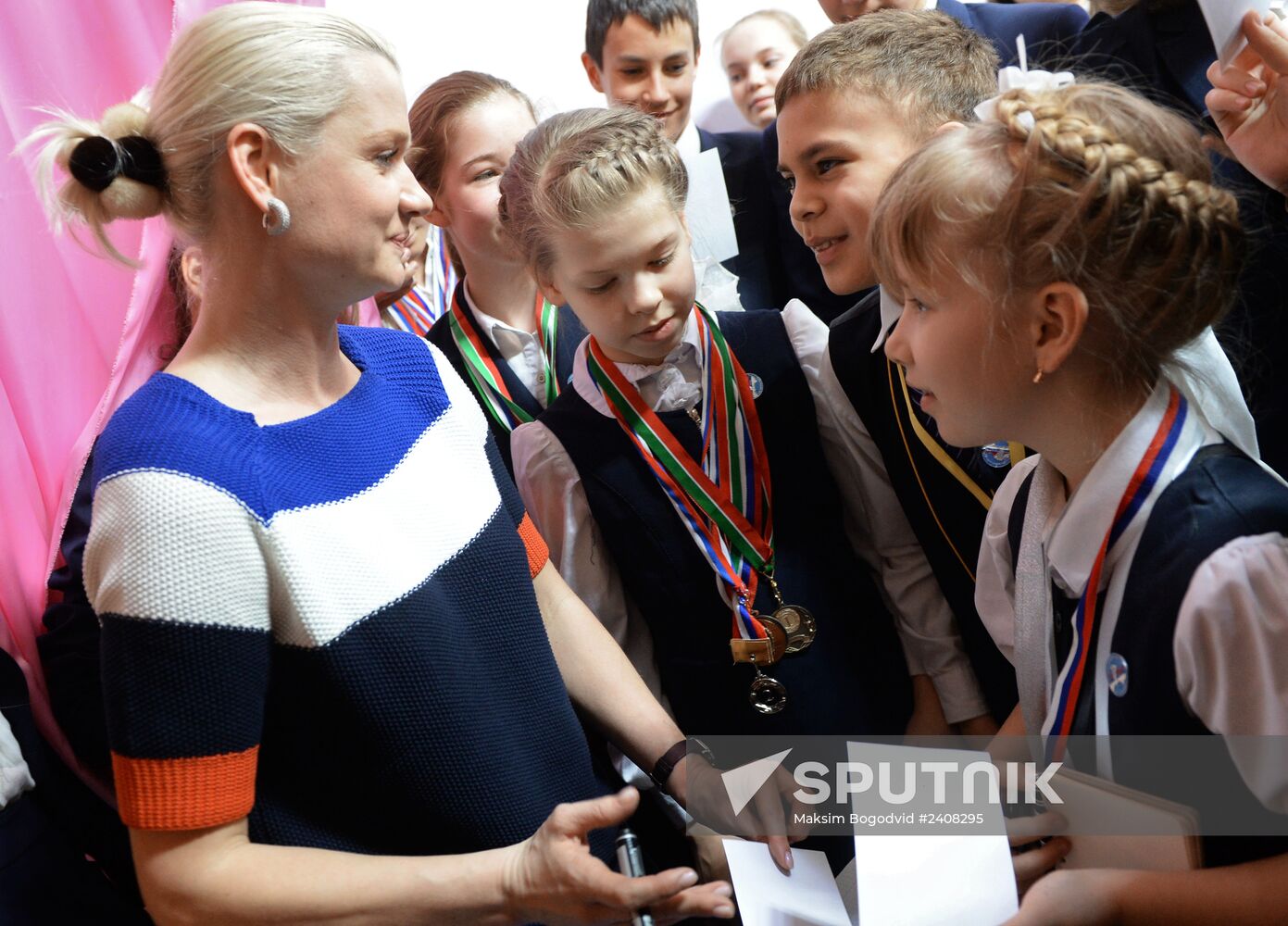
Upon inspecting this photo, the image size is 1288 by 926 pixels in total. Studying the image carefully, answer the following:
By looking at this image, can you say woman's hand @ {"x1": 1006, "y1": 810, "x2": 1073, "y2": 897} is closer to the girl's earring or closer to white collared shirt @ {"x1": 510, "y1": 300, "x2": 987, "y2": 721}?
white collared shirt @ {"x1": 510, "y1": 300, "x2": 987, "y2": 721}

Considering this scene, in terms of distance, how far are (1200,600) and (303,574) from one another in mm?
889

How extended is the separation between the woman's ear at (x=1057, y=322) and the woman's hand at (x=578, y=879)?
25.5 inches

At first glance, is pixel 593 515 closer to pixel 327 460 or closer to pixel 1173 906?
pixel 327 460

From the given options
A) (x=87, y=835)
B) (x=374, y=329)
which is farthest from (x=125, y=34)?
(x=87, y=835)

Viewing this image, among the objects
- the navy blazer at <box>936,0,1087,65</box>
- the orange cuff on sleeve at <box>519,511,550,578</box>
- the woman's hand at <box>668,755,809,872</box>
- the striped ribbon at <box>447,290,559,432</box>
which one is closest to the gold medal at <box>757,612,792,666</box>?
the woman's hand at <box>668,755,809,872</box>

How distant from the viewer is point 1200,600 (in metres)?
1.09

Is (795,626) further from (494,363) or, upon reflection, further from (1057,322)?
(494,363)

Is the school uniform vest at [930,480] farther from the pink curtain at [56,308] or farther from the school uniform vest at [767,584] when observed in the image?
the pink curtain at [56,308]

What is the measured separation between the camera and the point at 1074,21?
2.60 meters

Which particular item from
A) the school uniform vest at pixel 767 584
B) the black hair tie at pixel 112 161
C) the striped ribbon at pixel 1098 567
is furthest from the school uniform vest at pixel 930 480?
the black hair tie at pixel 112 161

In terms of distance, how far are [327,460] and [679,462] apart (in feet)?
2.26

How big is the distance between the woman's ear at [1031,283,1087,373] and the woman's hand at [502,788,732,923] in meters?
0.65

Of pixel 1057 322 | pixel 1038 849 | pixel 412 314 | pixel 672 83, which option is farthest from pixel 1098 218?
pixel 672 83

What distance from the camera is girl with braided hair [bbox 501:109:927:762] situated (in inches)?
70.1
